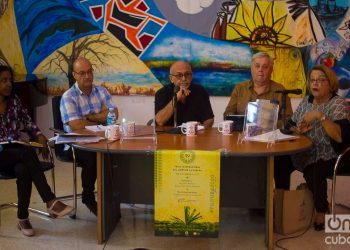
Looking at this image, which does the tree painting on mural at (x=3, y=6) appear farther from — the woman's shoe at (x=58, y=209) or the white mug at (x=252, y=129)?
the white mug at (x=252, y=129)

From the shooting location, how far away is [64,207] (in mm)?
2889

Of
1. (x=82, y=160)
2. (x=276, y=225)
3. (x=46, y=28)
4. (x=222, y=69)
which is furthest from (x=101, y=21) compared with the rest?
(x=276, y=225)

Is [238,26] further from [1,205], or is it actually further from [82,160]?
[1,205]

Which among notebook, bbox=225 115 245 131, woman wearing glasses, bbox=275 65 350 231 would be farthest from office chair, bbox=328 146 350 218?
notebook, bbox=225 115 245 131

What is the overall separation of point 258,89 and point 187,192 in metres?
1.18

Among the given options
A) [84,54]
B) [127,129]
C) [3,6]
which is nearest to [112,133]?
[127,129]

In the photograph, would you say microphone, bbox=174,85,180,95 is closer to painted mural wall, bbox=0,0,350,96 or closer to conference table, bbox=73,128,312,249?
conference table, bbox=73,128,312,249

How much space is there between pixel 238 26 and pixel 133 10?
3.80 feet

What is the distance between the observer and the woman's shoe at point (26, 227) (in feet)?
9.52

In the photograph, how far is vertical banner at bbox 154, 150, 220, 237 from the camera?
2.48 meters

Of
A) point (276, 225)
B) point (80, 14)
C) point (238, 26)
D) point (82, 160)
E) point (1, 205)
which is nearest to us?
point (276, 225)

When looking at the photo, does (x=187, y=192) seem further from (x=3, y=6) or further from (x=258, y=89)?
(x=3, y=6)

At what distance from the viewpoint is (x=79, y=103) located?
3402mm

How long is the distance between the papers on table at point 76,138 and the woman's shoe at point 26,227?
2.14 ft
